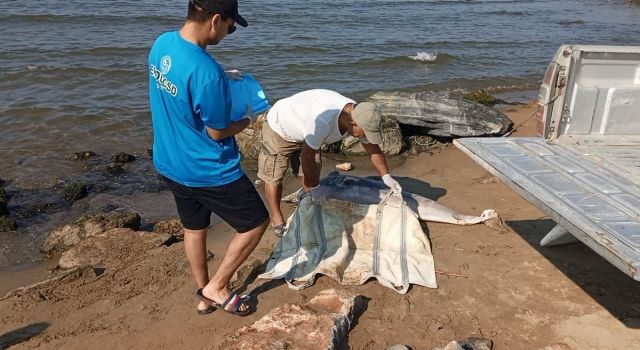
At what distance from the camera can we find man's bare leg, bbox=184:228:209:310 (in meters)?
3.72

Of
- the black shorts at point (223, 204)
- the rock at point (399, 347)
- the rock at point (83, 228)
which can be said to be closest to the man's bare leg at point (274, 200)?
the black shorts at point (223, 204)

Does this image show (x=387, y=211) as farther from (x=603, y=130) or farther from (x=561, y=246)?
(x=603, y=130)

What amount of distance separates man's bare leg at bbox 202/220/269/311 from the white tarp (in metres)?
0.55

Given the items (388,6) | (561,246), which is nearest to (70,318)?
(561,246)

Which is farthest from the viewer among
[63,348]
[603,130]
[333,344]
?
[603,130]

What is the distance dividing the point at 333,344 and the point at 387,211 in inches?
68.5

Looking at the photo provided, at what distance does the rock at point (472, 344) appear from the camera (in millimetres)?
3324

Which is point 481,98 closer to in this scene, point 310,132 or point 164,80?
point 310,132

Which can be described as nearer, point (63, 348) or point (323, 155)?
point (63, 348)

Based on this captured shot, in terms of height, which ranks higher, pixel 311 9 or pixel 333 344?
pixel 311 9

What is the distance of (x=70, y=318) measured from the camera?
13.1 feet

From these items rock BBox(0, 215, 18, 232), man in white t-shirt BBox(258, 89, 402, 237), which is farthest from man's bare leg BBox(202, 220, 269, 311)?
rock BBox(0, 215, 18, 232)

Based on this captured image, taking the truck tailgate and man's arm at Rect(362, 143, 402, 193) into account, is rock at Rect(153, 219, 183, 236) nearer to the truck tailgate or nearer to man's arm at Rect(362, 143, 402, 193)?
man's arm at Rect(362, 143, 402, 193)

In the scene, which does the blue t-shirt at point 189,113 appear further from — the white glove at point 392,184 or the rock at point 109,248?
the rock at point 109,248
